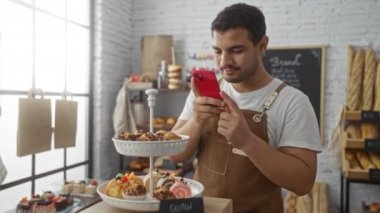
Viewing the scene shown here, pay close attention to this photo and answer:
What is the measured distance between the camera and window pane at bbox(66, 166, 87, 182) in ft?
11.2

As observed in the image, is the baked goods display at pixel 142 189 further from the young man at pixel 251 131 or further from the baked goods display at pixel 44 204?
the baked goods display at pixel 44 204

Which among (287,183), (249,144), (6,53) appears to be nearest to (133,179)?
(249,144)

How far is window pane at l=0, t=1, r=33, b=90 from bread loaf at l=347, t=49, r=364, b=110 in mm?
2808

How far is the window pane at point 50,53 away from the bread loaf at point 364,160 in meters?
2.75

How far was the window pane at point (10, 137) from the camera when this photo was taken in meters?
2.51

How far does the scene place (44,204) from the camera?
94.5 inches

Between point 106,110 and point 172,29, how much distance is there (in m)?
1.23

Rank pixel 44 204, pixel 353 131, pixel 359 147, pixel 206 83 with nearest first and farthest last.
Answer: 1. pixel 206 83
2. pixel 44 204
3. pixel 359 147
4. pixel 353 131

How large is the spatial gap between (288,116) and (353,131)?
2220mm

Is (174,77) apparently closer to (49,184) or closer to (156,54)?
(156,54)

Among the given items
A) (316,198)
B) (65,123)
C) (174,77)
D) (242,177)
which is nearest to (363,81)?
(316,198)

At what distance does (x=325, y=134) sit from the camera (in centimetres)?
370

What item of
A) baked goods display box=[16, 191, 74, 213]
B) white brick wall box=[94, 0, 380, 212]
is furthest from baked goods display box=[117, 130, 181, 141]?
white brick wall box=[94, 0, 380, 212]

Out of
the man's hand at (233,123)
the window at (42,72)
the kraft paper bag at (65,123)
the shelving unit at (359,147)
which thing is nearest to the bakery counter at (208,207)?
the man's hand at (233,123)
